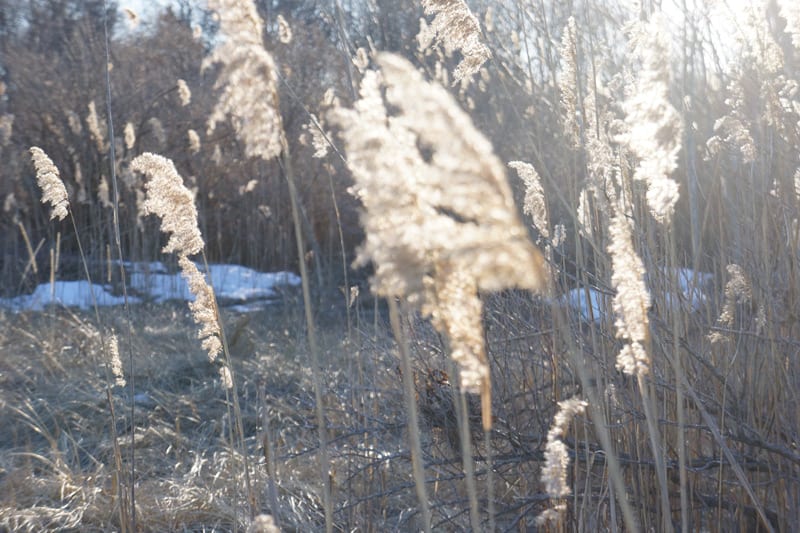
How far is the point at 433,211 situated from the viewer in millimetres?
865

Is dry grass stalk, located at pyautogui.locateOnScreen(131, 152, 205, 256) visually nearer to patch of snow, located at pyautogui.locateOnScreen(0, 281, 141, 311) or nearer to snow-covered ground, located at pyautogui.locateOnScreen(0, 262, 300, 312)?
patch of snow, located at pyautogui.locateOnScreen(0, 281, 141, 311)

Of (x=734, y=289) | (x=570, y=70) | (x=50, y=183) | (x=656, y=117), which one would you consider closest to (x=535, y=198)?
(x=570, y=70)

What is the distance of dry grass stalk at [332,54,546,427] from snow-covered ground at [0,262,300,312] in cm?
666

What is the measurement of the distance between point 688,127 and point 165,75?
8.91 meters

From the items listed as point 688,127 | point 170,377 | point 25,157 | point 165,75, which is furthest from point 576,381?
point 165,75

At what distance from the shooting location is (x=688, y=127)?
2.03 m

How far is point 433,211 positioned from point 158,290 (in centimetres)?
776

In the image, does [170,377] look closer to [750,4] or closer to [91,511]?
[91,511]

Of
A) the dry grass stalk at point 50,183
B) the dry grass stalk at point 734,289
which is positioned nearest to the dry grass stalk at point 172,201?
the dry grass stalk at point 50,183

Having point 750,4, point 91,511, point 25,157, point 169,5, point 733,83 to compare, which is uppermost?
point 169,5

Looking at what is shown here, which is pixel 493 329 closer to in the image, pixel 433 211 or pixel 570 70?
pixel 570 70

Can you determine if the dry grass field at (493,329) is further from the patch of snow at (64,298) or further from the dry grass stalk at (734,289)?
the patch of snow at (64,298)

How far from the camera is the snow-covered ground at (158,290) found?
7512 millimetres

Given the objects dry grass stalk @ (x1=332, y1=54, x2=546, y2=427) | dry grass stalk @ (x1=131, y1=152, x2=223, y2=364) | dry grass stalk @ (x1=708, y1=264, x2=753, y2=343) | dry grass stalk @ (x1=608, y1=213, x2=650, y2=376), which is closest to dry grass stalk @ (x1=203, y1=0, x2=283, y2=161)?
dry grass stalk @ (x1=332, y1=54, x2=546, y2=427)
